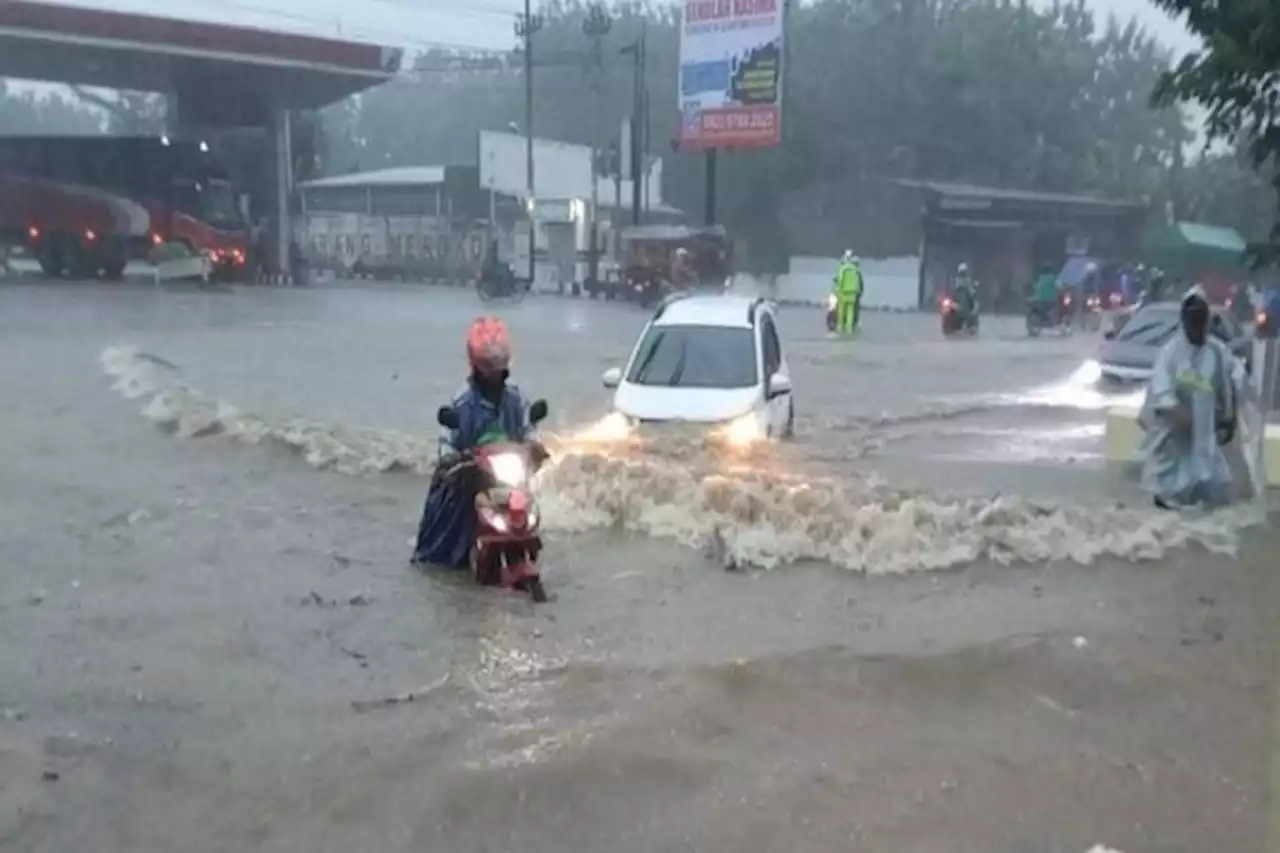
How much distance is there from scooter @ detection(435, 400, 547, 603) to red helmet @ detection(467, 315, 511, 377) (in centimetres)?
27

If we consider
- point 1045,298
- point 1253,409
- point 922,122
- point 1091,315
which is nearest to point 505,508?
point 1253,409

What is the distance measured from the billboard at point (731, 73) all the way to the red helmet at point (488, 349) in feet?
122

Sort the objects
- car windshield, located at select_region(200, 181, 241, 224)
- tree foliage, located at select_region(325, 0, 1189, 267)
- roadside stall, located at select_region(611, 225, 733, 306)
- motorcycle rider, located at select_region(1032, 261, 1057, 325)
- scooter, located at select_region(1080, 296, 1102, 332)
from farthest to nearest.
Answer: tree foliage, located at select_region(325, 0, 1189, 267) < roadside stall, located at select_region(611, 225, 733, 306) < car windshield, located at select_region(200, 181, 241, 224) < scooter, located at select_region(1080, 296, 1102, 332) < motorcycle rider, located at select_region(1032, 261, 1057, 325)

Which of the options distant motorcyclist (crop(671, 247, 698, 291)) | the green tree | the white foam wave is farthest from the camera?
the green tree

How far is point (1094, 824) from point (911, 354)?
77.4ft

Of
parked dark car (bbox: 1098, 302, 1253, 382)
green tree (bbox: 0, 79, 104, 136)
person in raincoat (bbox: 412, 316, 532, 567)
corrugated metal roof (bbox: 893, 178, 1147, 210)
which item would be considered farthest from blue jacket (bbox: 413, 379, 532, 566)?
green tree (bbox: 0, 79, 104, 136)

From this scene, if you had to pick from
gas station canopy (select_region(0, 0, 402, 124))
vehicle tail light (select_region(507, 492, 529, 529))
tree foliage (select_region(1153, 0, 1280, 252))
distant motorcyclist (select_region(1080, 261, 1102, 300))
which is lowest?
distant motorcyclist (select_region(1080, 261, 1102, 300))

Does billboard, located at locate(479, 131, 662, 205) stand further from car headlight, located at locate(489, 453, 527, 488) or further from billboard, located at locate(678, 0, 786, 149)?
car headlight, located at locate(489, 453, 527, 488)

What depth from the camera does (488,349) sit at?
331 inches

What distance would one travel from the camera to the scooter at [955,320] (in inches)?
1355

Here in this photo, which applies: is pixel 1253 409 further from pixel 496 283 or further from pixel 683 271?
pixel 496 283

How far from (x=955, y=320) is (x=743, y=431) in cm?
2183

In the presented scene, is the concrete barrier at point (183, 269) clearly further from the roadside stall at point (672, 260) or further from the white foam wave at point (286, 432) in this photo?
the white foam wave at point (286, 432)

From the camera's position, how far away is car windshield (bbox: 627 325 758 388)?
46.4ft
